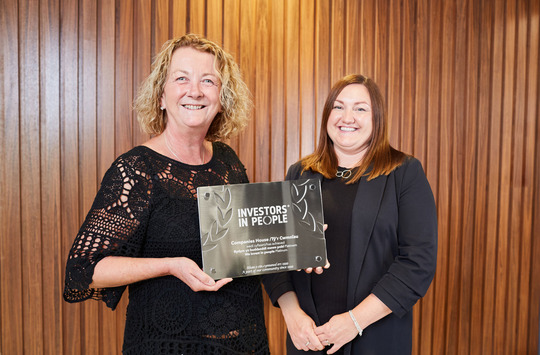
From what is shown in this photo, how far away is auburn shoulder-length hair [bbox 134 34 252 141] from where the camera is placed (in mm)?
1466

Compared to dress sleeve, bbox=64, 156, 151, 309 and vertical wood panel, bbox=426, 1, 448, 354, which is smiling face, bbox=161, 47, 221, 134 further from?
vertical wood panel, bbox=426, 1, 448, 354

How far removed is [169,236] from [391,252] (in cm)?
90

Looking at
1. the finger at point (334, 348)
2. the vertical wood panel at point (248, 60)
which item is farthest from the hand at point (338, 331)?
the vertical wood panel at point (248, 60)

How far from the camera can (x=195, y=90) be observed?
1.43m

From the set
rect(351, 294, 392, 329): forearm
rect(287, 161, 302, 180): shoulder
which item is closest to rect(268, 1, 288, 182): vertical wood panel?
rect(287, 161, 302, 180): shoulder

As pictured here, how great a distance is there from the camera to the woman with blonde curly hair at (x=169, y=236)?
4.15ft

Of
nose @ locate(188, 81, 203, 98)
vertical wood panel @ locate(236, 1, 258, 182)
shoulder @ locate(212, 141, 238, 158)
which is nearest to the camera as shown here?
nose @ locate(188, 81, 203, 98)

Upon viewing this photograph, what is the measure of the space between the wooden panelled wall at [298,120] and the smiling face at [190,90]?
1134 mm

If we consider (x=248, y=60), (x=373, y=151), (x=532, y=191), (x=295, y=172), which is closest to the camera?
(x=373, y=151)

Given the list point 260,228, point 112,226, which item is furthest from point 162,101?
point 260,228

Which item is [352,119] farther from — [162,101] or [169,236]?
[169,236]

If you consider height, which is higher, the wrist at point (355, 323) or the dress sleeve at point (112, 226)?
the dress sleeve at point (112, 226)

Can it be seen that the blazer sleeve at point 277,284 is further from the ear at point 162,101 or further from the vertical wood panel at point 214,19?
the vertical wood panel at point 214,19

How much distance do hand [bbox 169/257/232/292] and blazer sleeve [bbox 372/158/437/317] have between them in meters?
0.68
